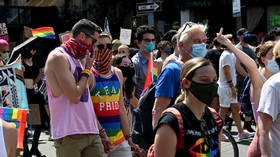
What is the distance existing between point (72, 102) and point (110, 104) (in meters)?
0.51

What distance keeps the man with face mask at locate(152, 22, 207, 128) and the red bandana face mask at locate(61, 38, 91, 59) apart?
26.9 inches

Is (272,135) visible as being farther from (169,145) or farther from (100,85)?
(100,85)

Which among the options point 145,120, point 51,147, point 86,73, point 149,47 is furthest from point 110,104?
point 51,147

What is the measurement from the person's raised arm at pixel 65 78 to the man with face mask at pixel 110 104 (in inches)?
15.6

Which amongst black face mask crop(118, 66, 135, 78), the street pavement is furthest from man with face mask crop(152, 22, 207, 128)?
the street pavement

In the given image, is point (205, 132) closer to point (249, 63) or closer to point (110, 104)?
point (249, 63)

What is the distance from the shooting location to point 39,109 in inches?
340

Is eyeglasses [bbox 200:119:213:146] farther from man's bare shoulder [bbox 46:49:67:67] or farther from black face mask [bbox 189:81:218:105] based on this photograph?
man's bare shoulder [bbox 46:49:67:67]

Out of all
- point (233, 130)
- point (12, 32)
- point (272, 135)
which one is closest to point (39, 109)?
point (233, 130)

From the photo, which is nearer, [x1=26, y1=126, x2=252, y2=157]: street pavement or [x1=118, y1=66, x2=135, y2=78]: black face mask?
[x1=118, y1=66, x2=135, y2=78]: black face mask

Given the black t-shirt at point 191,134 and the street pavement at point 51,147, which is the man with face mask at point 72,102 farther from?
the street pavement at point 51,147

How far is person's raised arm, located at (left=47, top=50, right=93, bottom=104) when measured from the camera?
4.01m

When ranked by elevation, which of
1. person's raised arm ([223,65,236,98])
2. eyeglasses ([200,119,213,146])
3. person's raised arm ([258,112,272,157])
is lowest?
person's raised arm ([223,65,236,98])

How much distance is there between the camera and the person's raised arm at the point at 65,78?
401cm
